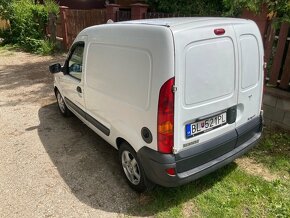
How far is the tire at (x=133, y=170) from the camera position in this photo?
314cm

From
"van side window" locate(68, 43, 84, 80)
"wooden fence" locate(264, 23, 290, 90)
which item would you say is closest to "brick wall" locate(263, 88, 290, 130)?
"wooden fence" locate(264, 23, 290, 90)

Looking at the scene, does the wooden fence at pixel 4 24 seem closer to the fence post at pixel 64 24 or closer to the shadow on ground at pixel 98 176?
the fence post at pixel 64 24

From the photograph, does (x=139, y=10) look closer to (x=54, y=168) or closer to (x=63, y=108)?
(x=63, y=108)

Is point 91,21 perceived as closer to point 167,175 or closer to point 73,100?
point 73,100

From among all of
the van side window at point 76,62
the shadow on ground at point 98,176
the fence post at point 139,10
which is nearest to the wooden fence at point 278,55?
the shadow on ground at point 98,176

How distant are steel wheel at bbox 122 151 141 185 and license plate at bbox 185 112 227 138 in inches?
32.3

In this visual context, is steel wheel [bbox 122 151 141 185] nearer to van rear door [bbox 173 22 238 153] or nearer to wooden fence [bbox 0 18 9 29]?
van rear door [bbox 173 22 238 153]

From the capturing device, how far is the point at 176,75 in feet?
8.18

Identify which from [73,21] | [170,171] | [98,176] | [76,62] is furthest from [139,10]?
[170,171]

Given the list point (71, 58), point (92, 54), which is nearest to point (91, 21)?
point (71, 58)

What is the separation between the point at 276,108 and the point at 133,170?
2.81 m

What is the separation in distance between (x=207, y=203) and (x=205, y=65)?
5.16ft

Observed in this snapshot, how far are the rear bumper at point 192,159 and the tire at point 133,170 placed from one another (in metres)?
0.20

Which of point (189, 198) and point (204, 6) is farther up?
point (204, 6)
